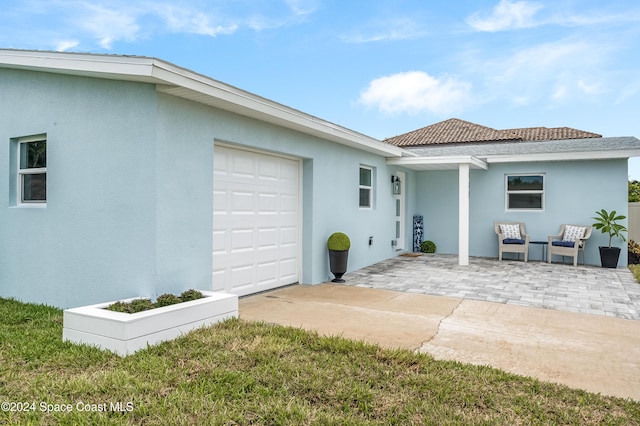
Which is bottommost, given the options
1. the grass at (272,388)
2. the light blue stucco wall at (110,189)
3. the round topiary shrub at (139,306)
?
the grass at (272,388)

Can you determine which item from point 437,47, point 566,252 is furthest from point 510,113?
point 566,252

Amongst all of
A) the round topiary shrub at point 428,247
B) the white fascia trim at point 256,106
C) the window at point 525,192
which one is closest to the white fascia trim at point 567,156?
the window at point 525,192

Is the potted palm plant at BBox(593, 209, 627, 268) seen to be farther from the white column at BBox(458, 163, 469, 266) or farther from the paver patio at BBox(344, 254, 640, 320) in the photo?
the white column at BBox(458, 163, 469, 266)

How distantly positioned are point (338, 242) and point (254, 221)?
1899mm

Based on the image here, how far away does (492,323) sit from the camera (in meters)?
5.21

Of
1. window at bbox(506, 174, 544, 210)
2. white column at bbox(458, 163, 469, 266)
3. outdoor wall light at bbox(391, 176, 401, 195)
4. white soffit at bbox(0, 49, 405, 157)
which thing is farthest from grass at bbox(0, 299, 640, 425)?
window at bbox(506, 174, 544, 210)

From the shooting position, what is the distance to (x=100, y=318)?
3912 millimetres

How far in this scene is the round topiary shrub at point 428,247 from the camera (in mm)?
12930

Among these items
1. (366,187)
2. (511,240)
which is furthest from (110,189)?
(511,240)

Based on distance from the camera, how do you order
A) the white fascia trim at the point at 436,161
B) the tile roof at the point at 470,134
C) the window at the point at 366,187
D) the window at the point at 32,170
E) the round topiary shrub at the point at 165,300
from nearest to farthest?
1. the round topiary shrub at the point at 165,300
2. the window at the point at 32,170
3. the window at the point at 366,187
4. the white fascia trim at the point at 436,161
5. the tile roof at the point at 470,134

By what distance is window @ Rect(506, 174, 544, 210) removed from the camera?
11695mm

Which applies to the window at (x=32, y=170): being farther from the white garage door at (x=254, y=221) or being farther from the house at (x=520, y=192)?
the house at (x=520, y=192)

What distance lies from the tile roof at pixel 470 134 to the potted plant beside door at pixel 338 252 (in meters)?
12.5

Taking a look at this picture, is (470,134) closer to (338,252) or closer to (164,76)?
(338,252)
